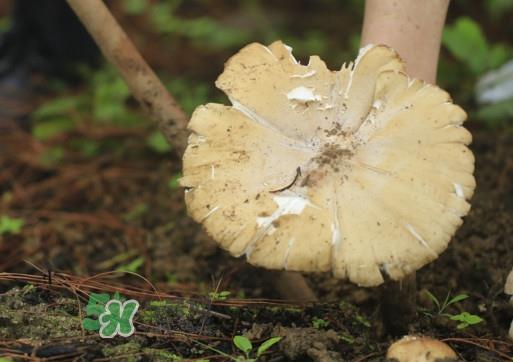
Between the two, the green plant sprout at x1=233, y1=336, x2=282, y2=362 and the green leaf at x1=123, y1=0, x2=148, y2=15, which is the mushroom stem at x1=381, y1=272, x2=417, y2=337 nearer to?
the green plant sprout at x1=233, y1=336, x2=282, y2=362

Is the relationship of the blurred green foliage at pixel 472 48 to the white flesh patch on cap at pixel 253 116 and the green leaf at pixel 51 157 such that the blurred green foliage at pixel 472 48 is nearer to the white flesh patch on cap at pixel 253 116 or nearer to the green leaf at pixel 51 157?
the white flesh patch on cap at pixel 253 116

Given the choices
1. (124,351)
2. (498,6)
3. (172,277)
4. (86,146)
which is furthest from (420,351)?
(498,6)

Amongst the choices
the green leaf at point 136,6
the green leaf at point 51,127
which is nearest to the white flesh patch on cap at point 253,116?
the green leaf at point 51,127

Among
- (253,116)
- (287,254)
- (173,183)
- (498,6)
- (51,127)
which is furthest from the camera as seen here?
(498,6)

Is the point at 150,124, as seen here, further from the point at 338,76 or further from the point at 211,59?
the point at 338,76

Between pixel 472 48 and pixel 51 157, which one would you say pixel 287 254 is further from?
pixel 51 157

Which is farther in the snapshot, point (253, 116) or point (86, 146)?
point (86, 146)

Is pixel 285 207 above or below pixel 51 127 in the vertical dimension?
below

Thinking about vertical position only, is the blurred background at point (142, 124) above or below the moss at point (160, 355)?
above
